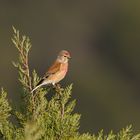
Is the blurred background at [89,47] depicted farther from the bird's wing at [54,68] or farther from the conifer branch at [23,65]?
the conifer branch at [23,65]

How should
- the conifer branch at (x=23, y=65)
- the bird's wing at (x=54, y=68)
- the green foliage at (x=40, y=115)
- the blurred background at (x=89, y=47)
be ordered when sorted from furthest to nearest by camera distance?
the blurred background at (x=89, y=47) < the bird's wing at (x=54, y=68) < the conifer branch at (x=23, y=65) < the green foliage at (x=40, y=115)

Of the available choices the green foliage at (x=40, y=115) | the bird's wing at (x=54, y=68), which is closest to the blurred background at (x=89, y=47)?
the bird's wing at (x=54, y=68)

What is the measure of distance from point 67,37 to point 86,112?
17.0 meters

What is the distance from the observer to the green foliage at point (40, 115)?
4.95m

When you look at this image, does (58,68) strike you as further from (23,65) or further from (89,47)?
(89,47)

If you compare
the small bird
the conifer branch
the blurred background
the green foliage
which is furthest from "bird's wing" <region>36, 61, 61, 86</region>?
the blurred background

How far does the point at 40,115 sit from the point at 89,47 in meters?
57.6

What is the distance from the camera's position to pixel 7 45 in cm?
5616

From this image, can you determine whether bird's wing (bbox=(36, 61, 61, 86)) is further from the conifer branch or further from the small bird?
the conifer branch

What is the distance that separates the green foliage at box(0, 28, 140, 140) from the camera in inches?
195

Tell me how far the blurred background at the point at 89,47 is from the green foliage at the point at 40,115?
36.1 meters

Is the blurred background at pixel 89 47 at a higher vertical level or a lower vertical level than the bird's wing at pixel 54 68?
higher

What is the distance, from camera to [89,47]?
6266cm

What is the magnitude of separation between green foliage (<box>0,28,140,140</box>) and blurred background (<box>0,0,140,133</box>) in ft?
118
